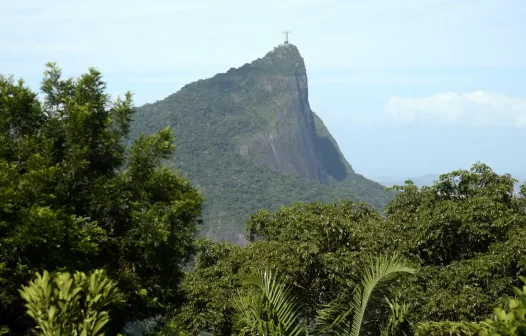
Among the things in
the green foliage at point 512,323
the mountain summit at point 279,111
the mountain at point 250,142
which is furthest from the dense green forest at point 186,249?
the mountain summit at point 279,111

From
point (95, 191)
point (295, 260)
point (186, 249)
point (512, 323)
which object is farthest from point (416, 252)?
point (512, 323)

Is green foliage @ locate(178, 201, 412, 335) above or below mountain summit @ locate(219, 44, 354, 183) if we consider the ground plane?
below

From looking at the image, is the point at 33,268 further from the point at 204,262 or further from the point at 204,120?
the point at 204,120

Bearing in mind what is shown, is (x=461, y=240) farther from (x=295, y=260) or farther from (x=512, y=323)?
(x=512, y=323)

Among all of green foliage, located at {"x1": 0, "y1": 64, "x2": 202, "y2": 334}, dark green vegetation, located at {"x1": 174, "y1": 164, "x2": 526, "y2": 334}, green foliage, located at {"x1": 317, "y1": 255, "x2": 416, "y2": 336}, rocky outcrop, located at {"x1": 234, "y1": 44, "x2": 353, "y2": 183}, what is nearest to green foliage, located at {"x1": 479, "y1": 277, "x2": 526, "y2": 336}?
green foliage, located at {"x1": 317, "y1": 255, "x2": 416, "y2": 336}

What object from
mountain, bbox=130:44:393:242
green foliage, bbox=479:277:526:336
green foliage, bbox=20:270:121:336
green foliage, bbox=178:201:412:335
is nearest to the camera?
green foliage, bbox=479:277:526:336

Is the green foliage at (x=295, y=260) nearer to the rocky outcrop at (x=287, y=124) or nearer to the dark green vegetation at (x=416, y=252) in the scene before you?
the dark green vegetation at (x=416, y=252)

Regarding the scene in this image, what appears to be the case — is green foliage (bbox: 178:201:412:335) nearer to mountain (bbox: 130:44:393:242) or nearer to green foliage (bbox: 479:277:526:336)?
green foliage (bbox: 479:277:526:336)
